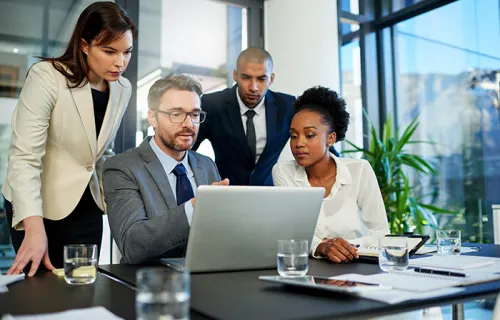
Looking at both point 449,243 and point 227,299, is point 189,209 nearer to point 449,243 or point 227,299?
point 227,299

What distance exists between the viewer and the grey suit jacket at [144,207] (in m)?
1.54

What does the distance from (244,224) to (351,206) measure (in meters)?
0.97

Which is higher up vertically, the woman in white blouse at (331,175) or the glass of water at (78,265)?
the woman in white blouse at (331,175)

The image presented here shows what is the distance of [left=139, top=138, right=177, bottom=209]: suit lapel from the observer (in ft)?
6.04

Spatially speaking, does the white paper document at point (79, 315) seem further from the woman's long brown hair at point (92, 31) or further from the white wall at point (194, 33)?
the white wall at point (194, 33)

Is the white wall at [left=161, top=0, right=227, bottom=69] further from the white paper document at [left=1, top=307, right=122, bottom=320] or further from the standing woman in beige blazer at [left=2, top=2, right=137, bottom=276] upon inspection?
the white paper document at [left=1, top=307, right=122, bottom=320]

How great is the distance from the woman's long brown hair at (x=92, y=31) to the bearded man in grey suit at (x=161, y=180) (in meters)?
0.27

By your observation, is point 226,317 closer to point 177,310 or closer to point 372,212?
point 177,310

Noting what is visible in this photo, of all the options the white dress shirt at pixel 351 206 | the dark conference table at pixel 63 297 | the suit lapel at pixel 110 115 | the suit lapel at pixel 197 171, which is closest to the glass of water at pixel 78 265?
the dark conference table at pixel 63 297

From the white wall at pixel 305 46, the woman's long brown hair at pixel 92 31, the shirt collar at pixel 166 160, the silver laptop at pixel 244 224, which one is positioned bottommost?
the silver laptop at pixel 244 224

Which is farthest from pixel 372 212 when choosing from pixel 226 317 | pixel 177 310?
pixel 177 310

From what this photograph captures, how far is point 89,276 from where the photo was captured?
1.28 metres

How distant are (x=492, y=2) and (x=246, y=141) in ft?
8.10

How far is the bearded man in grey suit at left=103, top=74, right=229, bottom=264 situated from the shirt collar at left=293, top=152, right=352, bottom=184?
44 centimetres
